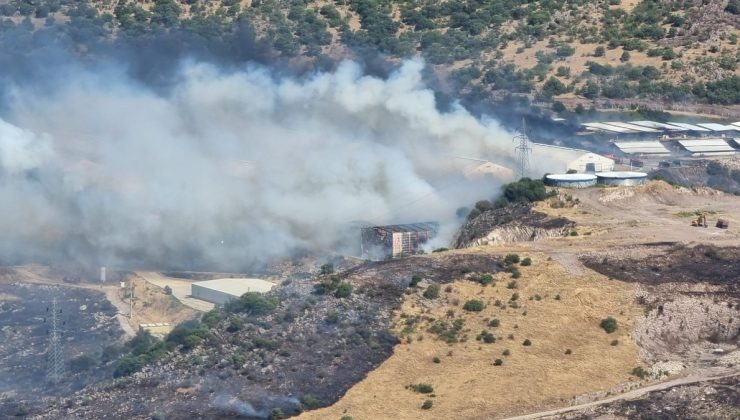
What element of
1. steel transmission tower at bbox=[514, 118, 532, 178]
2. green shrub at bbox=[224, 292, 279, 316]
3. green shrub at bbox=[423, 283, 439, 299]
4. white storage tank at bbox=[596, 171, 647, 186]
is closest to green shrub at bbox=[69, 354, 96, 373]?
green shrub at bbox=[224, 292, 279, 316]

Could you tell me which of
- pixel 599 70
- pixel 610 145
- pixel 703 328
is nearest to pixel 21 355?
pixel 703 328

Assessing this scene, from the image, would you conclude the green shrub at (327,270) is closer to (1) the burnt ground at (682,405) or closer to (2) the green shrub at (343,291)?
(2) the green shrub at (343,291)

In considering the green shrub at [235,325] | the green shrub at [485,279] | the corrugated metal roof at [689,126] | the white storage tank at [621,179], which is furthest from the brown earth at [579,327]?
the corrugated metal roof at [689,126]

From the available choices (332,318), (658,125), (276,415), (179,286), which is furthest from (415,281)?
(658,125)

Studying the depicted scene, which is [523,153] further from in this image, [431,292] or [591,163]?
[431,292]

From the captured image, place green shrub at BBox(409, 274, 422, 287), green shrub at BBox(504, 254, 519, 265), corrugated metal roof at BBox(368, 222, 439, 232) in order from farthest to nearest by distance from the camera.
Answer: corrugated metal roof at BBox(368, 222, 439, 232), green shrub at BBox(504, 254, 519, 265), green shrub at BBox(409, 274, 422, 287)

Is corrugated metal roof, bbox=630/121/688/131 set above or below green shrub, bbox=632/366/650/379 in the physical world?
above

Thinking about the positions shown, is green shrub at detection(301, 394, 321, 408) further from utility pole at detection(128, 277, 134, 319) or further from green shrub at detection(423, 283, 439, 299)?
utility pole at detection(128, 277, 134, 319)
